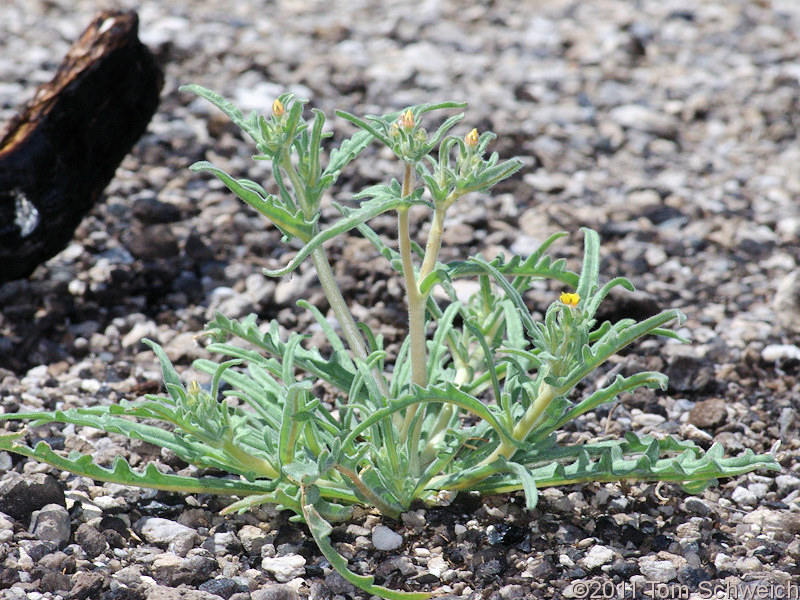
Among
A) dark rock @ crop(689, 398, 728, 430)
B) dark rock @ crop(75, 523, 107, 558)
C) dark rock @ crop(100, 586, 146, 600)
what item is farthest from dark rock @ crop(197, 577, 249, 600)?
dark rock @ crop(689, 398, 728, 430)

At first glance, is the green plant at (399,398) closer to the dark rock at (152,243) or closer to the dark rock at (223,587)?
the dark rock at (223,587)

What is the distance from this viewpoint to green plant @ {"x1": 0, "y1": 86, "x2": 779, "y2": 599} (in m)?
2.13

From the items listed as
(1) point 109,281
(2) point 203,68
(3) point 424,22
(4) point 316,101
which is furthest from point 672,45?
(1) point 109,281

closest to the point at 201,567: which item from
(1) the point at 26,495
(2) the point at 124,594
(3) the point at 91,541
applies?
(2) the point at 124,594

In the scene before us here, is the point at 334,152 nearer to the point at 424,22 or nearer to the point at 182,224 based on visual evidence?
→ the point at 182,224

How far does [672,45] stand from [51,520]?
15.6 ft

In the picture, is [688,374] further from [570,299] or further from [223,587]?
[223,587]

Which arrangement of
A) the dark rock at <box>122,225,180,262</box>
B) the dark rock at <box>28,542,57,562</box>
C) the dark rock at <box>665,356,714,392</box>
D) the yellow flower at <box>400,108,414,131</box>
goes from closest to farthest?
the yellow flower at <box>400,108,414,131</box> < the dark rock at <box>28,542,57,562</box> < the dark rock at <box>665,356,714,392</box> < the dark rock at <box>122,225,180,262</box>

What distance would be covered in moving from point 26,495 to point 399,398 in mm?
1080

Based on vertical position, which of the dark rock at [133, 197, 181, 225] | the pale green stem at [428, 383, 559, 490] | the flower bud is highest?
the flower bud

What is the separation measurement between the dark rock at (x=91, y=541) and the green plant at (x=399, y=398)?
0.57ft

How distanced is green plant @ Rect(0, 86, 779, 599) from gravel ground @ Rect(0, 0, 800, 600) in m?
0.16

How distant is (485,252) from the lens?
13.0ft

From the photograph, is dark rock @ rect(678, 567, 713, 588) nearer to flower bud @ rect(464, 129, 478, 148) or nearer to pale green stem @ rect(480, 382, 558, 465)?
pale green stem @ rect(480, 382, 558, 465)
